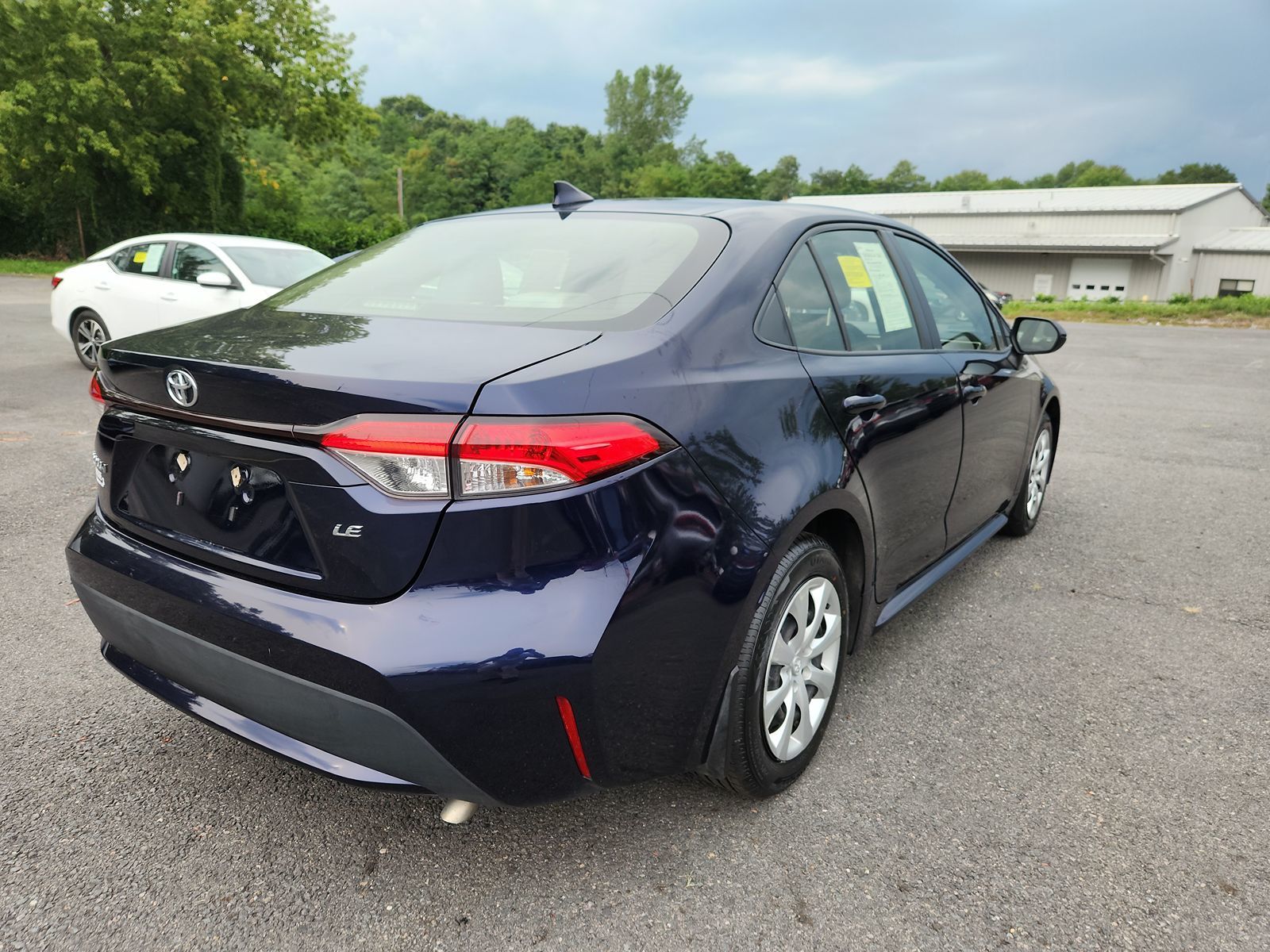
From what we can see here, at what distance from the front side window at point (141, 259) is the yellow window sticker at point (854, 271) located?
8489 millimetres

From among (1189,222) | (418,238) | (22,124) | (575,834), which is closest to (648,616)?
(575,834)

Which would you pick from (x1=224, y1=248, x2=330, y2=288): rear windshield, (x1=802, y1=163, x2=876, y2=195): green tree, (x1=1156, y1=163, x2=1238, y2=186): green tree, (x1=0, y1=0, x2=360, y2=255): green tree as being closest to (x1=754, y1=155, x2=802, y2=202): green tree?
(x1=802, y1=163, x2=876, y2=195): green tree

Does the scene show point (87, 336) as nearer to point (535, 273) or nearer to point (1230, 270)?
point (535, 273)

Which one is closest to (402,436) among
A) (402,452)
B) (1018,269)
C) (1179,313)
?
(402,452)

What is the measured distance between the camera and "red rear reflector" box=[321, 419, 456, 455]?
171cm

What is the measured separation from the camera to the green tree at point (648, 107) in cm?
11194

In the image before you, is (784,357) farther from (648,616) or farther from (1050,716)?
(1050,716)

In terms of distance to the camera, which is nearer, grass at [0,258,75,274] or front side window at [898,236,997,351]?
front side window at [898,236,997,351]

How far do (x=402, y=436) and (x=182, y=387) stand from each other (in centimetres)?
64

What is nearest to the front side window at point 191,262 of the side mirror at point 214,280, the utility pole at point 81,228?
the side mirror at point 214,280

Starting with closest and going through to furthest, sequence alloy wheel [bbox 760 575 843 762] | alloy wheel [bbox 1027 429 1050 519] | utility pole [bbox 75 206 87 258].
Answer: alloy wheel [bbox 760 575 843 762] → alloy wheel [bbox 1027 429 1050 519] → utility pole [bbox 75 206 87 258]

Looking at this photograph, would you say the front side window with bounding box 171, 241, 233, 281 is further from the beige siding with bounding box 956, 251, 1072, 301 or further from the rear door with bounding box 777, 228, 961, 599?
the beige siding with bounding box 956, 251, 1072, 301

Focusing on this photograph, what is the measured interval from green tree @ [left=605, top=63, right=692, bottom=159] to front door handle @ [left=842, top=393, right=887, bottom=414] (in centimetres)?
11535

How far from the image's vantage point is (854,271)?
2.99 metres
